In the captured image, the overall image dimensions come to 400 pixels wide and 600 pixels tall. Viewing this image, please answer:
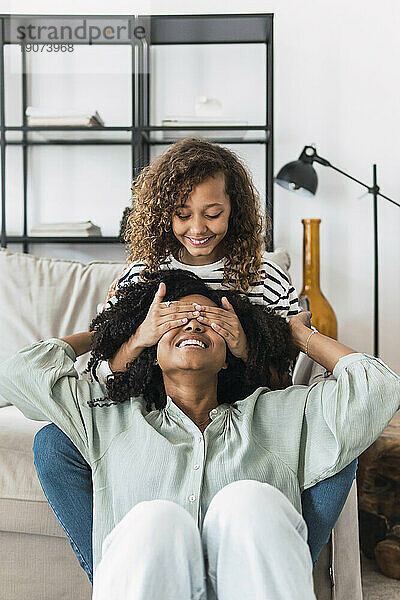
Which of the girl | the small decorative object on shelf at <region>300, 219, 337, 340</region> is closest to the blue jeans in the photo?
the girl

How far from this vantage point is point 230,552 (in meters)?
1.09

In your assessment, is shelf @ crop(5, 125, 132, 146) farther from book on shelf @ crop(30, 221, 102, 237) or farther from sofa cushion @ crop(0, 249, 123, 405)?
sofa cushion @ crop(0, 249, 123, 405)

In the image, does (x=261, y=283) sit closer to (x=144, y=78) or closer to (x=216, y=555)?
(x=216, y=555)

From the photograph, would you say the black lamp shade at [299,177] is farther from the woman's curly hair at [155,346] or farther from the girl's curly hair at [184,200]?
the woman's curly hair at [155,346]

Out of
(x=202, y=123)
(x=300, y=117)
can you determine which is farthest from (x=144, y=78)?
(x=300, y=117)

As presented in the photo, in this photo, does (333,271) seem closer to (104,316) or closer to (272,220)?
(272,220)

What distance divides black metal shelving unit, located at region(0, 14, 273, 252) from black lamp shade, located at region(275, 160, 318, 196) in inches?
3.9

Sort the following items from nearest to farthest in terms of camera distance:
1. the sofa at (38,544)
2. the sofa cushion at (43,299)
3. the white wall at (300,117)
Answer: the sofa at (38,544), the sofa cushion at (43,299), the white wall at (300,117)

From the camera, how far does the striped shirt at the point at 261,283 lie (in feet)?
5.42

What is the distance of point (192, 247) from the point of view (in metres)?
1.61

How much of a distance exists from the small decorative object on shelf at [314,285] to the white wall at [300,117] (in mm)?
238

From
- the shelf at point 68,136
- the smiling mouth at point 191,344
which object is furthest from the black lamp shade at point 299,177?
the smiling mouth at point 191,344

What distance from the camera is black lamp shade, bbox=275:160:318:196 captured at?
2689 mm

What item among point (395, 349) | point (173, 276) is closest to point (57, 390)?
point (173, 276)
